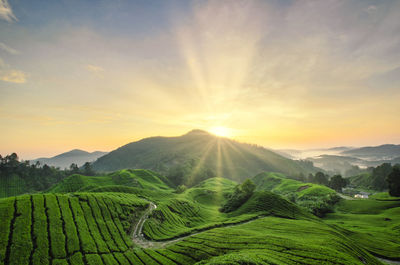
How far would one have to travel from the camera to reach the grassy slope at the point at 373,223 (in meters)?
48.8

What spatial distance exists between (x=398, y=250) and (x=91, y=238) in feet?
259

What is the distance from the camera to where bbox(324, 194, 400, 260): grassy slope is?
160ft

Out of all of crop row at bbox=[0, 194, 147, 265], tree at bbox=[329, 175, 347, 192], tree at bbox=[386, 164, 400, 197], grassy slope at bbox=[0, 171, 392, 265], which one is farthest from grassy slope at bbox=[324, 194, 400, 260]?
crop row at bbox=[0, 194, 147, 265]

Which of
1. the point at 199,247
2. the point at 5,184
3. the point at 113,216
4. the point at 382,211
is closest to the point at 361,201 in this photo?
the point at 382,211

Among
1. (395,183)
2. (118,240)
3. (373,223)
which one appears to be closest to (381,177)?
(395,183)

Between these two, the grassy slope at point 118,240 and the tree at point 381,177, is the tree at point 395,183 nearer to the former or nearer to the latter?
the tree at point 381,177

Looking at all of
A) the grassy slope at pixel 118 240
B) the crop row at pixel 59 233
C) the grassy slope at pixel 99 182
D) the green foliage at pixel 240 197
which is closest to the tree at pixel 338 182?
the green foliage at pixel 240 197

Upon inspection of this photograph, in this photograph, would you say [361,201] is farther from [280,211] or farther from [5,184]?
[5,184]

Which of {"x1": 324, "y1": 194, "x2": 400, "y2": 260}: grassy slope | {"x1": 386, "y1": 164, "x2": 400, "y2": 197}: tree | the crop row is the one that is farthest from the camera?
{"x1": 386, "y1": 164, "x2": 400, "y2": 197}: tree

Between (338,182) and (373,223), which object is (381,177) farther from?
(373,223)

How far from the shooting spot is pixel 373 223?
239 ft

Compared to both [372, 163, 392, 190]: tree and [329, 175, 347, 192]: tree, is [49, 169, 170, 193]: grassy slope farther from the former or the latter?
[372, 163, 392, 190]: tree

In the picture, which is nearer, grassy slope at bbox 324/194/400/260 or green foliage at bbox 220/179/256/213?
grassy slope at bbox 324/194/400/260

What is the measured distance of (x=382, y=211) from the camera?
282ft
